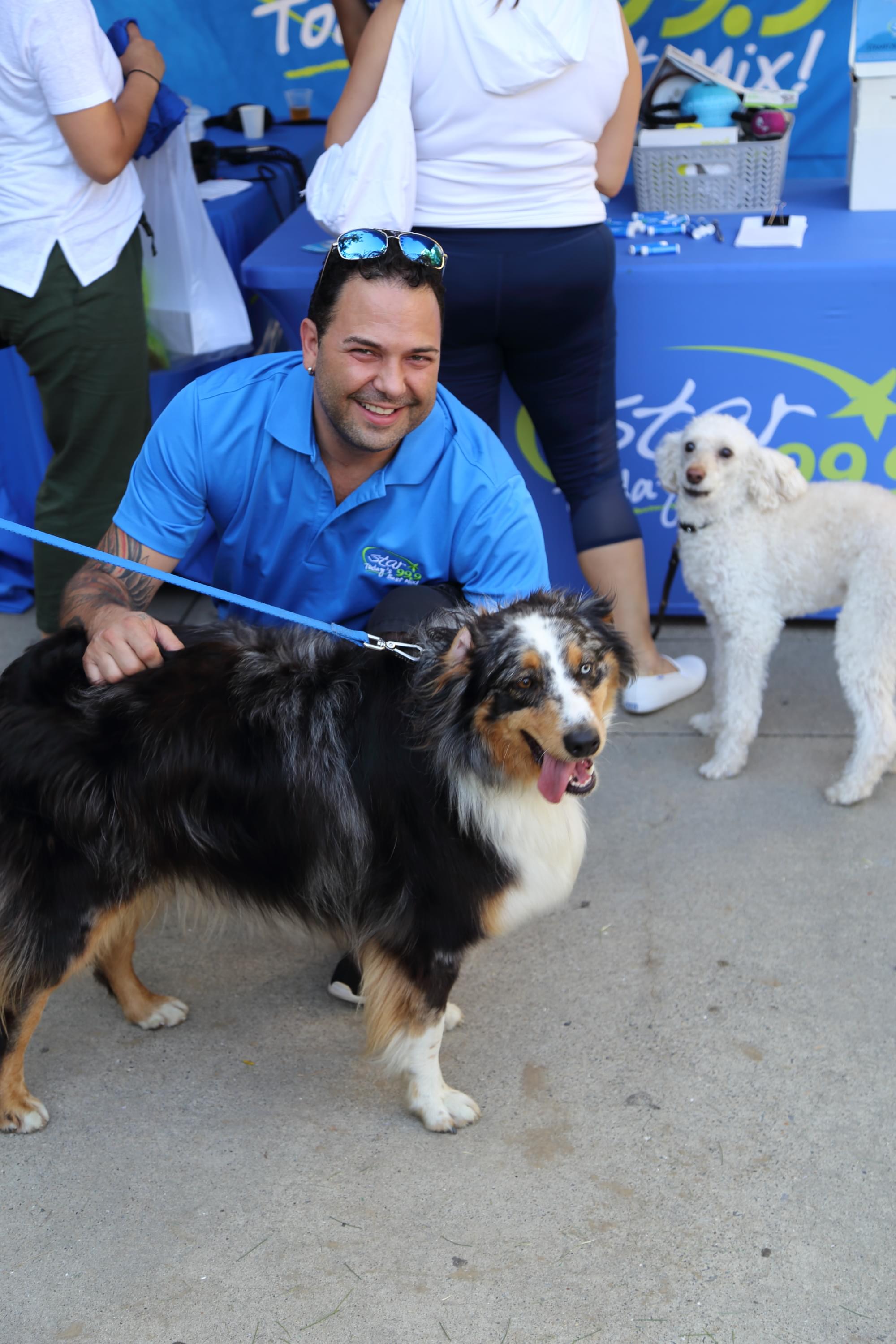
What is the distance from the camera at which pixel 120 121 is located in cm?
325

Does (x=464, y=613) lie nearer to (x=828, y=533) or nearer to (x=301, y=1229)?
(x=301, y=1229)

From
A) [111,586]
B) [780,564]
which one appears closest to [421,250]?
[111,586]

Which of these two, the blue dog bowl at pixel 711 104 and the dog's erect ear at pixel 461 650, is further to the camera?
the blue dog bowl at pixel 711 104

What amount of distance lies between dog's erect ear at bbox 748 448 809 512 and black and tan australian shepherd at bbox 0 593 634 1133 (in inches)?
49.7

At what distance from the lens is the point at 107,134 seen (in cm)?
317

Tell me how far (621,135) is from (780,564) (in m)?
1.46

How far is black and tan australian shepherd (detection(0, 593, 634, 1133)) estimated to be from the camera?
2.13m

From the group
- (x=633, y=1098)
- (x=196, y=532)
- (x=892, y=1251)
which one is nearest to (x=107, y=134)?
(x=196, y=532)

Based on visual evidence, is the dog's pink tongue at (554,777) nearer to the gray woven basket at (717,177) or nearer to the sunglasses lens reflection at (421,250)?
the sunglasses lens reflection at (421,250)

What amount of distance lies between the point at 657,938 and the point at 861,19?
10.9 feet

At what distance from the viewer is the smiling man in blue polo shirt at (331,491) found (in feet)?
7.91

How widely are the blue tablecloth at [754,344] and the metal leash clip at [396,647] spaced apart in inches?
73.5

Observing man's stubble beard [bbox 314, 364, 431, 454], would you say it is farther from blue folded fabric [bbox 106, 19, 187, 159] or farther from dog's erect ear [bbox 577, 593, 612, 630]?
blue folded fabric [bbox 106, 19, 187, 159]

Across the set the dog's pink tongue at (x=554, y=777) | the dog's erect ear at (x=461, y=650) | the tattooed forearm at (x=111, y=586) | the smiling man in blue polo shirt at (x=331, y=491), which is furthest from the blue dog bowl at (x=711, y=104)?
the dog's pink tongue at (x=554, y=777)
